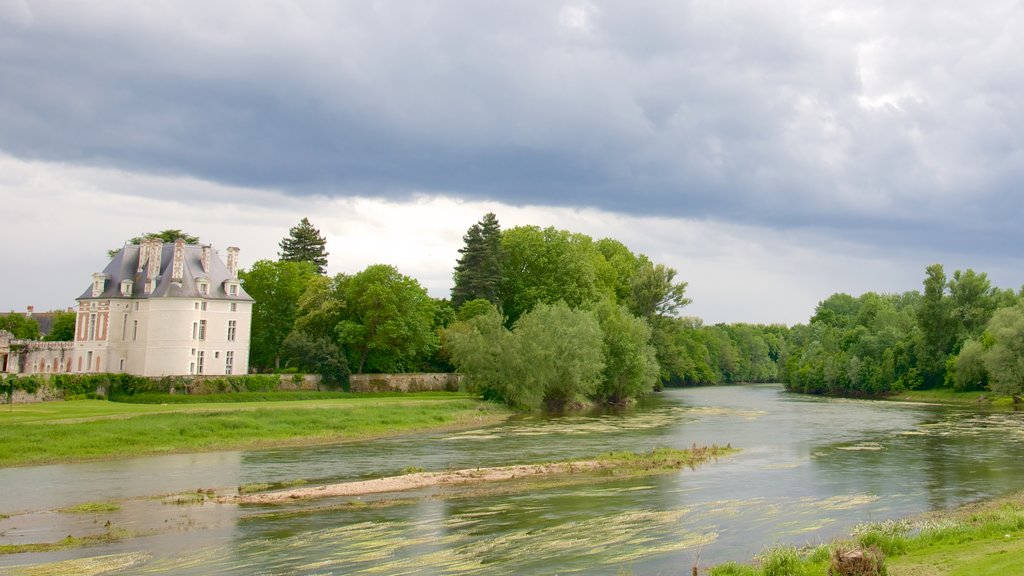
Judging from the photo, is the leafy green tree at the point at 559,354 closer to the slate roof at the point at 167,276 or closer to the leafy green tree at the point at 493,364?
the leafy green tree at the point at 493,364

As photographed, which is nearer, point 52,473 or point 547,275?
point 52,473

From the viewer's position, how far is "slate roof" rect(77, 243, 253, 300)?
72.2 meters

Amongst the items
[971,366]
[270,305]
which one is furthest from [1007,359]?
[270,305]

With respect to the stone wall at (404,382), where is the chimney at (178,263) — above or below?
above

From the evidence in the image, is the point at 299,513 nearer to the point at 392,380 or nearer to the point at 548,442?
the point at 548,442

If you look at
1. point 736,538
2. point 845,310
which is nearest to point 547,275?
point 736,538

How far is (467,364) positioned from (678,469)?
37.0 m

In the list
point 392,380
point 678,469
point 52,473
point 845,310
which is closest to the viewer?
point 52,473

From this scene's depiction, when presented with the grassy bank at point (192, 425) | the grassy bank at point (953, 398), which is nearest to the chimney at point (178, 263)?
the grassy bank at point (192, 425)

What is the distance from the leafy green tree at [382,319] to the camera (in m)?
79.4

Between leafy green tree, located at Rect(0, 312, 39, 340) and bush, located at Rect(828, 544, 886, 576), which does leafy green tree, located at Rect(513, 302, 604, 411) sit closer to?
bush, located at Rect(828, 544, 886, 576)

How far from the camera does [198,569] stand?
1731 centimetres

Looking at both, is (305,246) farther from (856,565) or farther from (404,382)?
(856,565)

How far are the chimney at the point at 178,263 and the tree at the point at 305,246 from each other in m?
51.9
